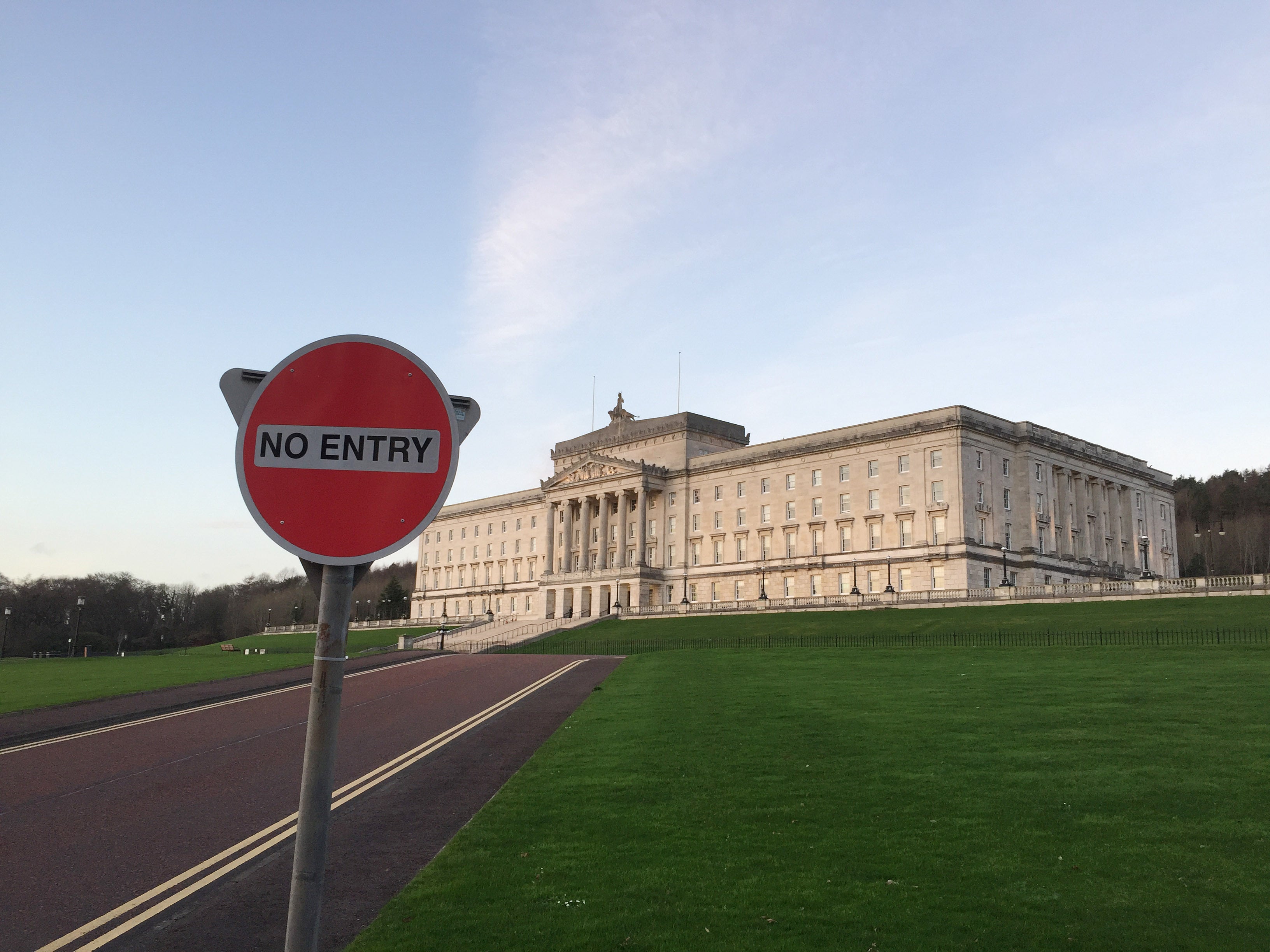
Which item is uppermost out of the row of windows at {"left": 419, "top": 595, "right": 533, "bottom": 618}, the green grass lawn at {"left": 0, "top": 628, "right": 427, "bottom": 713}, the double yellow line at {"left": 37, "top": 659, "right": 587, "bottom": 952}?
the row of windows at {"left": 419, "top": 595, "right": 533, "bottom": 618}

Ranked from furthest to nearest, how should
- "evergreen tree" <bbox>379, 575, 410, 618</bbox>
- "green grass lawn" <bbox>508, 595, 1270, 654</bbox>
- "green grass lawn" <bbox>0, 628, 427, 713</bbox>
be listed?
"evergreen tree" <bbox>379, 575, 410, 618</bbox>
"green grass lawn" <bbox>508, 595, 1270, 654</bbox>
"green grass lawn" <bbox>0, 628, 427, 713</bbox>

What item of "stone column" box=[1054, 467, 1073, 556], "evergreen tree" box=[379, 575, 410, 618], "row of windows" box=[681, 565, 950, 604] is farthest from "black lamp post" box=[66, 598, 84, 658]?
"stone column" box=[1054, 467, 1073, 556]

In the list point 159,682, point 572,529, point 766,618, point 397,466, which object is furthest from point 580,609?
point 397,466

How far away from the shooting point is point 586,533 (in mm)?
119062

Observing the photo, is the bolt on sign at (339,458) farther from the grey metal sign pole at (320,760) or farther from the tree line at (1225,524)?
the tree line at (1225,524)

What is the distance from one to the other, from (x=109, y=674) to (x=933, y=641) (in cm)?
4086

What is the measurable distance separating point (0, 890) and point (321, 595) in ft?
27.3

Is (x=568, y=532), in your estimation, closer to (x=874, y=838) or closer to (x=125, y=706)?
(x=125, y=706)

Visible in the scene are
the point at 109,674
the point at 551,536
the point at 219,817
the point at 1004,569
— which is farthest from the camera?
the point at 551,536

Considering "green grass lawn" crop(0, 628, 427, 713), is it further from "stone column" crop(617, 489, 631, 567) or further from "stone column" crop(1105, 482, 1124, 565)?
"stone column" crop(1105, 482, 1124, 565)

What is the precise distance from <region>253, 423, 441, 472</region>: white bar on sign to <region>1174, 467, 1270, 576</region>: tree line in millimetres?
124923

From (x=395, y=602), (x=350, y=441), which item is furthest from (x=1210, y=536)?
(x=350, y=441)

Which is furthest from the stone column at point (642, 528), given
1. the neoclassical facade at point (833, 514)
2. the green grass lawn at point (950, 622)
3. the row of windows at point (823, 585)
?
the green grass lawn at point (950, 622)

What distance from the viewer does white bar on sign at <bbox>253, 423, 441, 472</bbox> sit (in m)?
3.80
